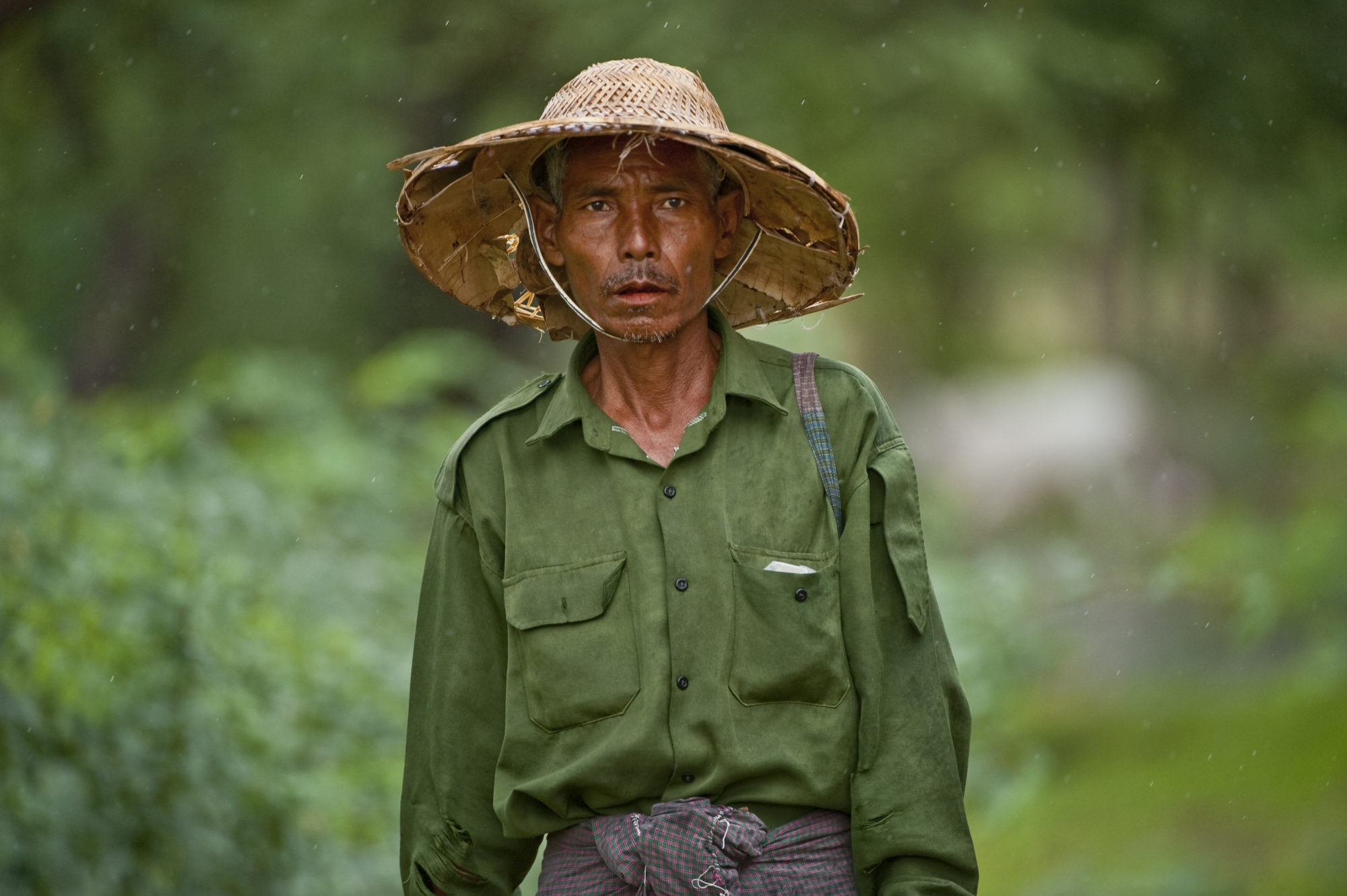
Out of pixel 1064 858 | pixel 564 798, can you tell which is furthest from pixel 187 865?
pixel 1064 858

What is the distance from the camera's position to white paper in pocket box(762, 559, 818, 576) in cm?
215

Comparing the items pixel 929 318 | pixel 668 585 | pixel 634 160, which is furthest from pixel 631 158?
pixel 929 318

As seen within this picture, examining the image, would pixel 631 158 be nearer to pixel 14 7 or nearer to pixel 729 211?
pixel 729 211

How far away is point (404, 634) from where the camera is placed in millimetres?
5668

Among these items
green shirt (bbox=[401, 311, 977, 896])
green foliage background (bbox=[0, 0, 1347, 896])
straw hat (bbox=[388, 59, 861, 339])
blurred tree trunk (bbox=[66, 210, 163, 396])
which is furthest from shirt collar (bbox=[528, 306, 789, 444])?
blurred tree trunk (bbox=[66, 210, 163, 396])

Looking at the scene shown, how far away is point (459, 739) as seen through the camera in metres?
2.30

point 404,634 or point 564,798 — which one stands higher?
point 564,798

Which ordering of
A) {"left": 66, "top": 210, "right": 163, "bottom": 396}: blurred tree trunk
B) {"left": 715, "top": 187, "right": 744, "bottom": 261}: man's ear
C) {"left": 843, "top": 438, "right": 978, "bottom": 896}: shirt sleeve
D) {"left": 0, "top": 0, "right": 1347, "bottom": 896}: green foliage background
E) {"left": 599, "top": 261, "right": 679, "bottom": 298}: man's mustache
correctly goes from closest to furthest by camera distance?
{"left": 843, "top": 438, "right": 978, "bottom": 896}: shirt sleeve < {"left": 599, "top": 261, "right": 679, "bottom": 298}: man's mustache < {"left": 715, "top": 187, "right": 744, "bottom": 261}: man's ear < {"left": 0, "top": 0, "right": 1347, "bottom": 896}: green foliage background < {"left": 66, "top": 210, "right": 163, "bottom": 396}: blurred tree trunk

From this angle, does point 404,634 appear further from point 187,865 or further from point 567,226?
point 567,226

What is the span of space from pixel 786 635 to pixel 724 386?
0.42 meters

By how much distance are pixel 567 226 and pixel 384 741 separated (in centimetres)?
304

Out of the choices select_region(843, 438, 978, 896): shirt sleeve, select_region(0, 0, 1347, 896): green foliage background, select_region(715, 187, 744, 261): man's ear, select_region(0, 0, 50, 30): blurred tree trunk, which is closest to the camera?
select_region(843, 438, 978, 896): shirt sleeve

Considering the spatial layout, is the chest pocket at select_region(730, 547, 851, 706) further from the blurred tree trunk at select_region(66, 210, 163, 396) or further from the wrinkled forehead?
the blurred tree trunk at select_region(66, 210, 163, 396)

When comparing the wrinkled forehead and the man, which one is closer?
the man
